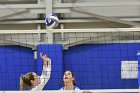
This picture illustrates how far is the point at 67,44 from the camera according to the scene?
5.55 m

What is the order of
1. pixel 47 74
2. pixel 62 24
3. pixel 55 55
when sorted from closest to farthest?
pixel 47 74 < pixel 55 55 < pixel 62 24

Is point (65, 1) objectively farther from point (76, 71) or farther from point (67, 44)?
point (76, 71)

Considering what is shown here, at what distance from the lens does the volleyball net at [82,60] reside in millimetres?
5303

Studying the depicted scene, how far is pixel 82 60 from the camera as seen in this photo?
5.49 m

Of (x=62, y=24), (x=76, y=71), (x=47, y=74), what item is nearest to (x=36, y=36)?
(x=62, y=24)

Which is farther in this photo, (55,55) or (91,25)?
(91,25)

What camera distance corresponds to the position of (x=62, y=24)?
5680 millimetres

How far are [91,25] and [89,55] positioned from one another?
0.58 metres

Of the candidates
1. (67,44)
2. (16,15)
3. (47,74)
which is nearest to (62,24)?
(67,44)

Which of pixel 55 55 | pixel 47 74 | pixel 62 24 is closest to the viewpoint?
pixel 47 74

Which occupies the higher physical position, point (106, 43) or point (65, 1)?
point (65, 1)

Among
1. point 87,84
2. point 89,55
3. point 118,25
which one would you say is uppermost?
point 118,25

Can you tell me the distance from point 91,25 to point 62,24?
491 millimetres

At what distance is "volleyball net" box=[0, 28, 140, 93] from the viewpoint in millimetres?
5303
